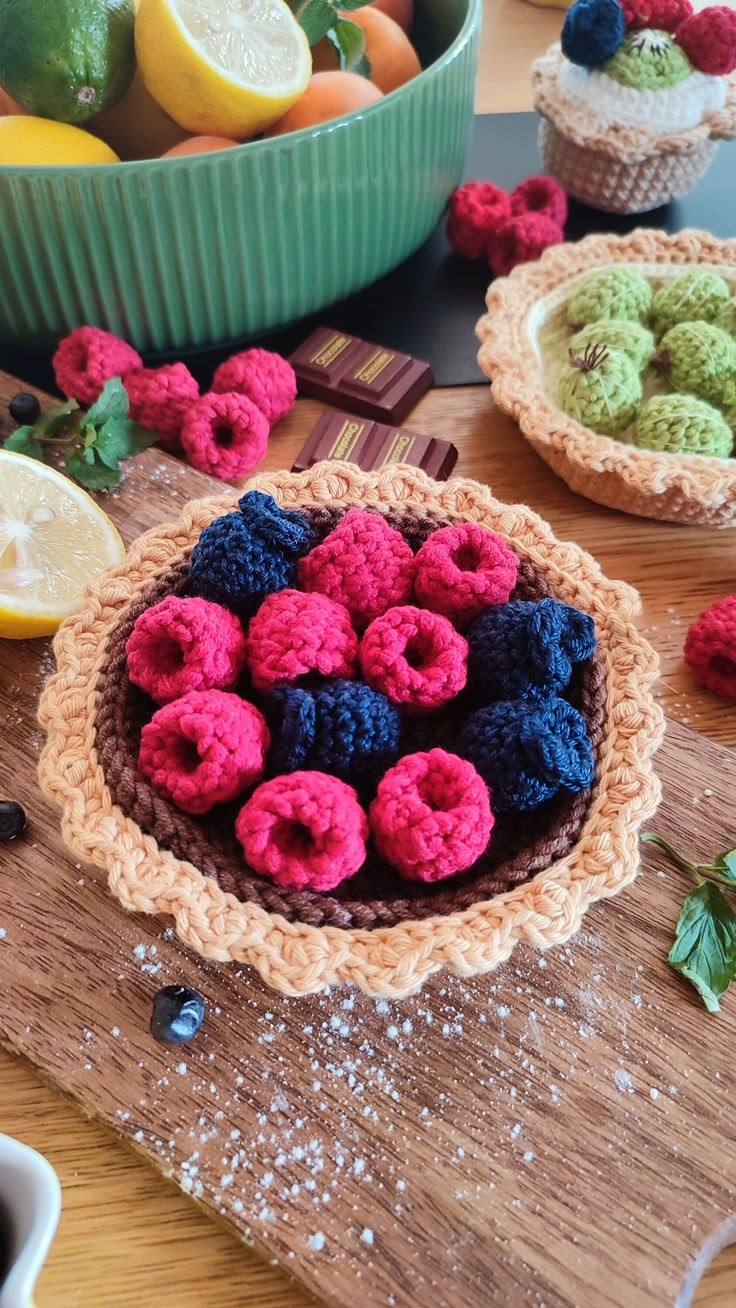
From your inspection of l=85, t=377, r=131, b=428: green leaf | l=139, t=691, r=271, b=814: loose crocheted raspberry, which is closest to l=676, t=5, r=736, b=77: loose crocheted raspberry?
l=85, t=377, r=131, b=428: green leaf

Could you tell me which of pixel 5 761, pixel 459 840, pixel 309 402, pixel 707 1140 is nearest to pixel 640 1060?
pixel 707 1140

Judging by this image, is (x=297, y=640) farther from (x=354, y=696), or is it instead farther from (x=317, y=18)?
(x=317, y=18)

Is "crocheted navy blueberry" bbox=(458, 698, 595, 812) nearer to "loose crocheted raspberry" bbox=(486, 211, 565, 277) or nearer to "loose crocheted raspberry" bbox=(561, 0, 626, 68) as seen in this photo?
"loose crocheted raspberry" bbox=(486, 211, 565, 277)

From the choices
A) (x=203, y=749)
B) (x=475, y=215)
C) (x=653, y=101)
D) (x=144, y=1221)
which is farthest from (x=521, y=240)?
(x=144, y=1221)

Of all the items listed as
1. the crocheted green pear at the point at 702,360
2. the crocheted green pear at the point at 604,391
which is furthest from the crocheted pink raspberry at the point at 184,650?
the crocheted green pear at the point at 702,360

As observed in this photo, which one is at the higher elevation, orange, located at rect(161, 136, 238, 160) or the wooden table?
orange, located at rect(161, 136, 238, 160)
